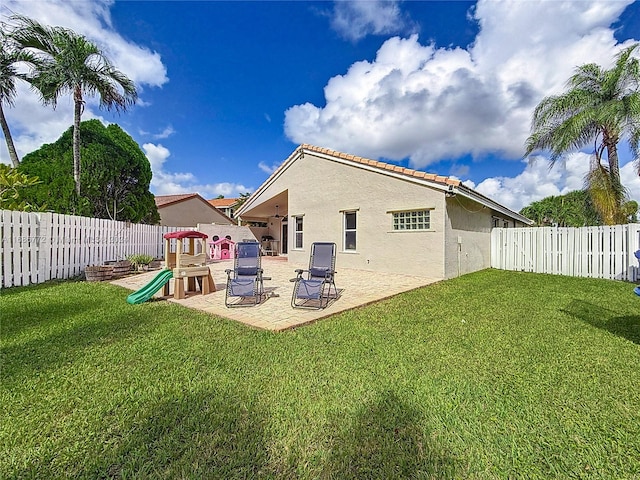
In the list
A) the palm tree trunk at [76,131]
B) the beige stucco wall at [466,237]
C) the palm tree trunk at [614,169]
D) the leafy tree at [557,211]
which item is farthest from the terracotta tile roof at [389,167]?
the leafy tree at [557,211]

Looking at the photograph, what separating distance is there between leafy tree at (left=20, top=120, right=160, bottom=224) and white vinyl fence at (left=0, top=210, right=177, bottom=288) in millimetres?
2200

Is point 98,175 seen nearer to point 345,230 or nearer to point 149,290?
point 149,290

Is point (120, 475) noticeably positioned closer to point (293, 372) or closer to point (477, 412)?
point (293, 372)

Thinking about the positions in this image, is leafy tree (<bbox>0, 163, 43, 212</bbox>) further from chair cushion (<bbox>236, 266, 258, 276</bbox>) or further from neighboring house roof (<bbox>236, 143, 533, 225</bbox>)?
neighboring house roof (<bbox>236, 143, 533, 225</bbox>)

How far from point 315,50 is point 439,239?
10998 mm

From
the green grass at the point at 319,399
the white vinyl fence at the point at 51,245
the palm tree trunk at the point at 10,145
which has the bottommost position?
the green grass at the point at 319,399

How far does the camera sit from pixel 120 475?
199 cm

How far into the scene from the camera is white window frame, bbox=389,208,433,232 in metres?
10.8

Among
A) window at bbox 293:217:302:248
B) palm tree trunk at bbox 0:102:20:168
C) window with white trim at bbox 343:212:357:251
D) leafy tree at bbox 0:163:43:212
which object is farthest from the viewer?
window at bbox 293:217:302:248

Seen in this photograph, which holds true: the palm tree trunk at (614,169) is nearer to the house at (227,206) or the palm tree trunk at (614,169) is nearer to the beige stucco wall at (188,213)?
the beige stucco wall at (188,213)

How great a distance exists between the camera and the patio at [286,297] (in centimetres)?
570

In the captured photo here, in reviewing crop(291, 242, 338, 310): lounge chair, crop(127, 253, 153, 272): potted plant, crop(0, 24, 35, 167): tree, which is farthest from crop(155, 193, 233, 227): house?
crop(291, 242, 338, 310): lounge chair

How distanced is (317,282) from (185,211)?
88.3 feet

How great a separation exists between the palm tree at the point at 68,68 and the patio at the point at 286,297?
27.1 ft
